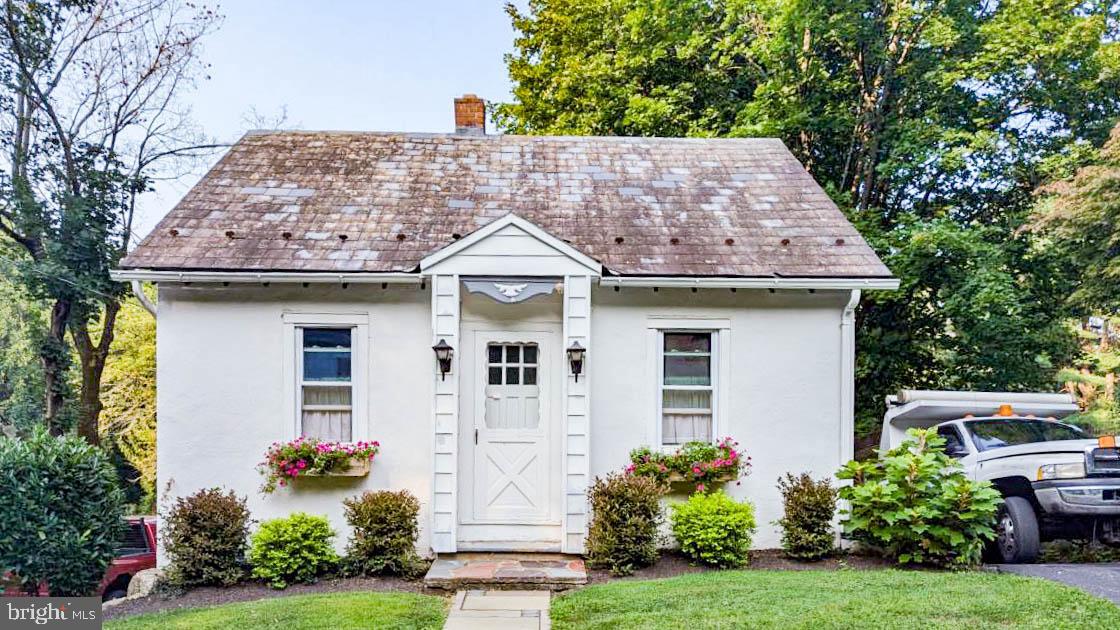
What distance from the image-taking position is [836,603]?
564 centimetres

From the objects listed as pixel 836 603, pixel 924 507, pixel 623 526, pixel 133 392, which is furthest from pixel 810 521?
pixel 133 392

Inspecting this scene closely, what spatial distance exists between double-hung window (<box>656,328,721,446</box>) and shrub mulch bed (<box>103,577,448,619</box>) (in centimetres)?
328

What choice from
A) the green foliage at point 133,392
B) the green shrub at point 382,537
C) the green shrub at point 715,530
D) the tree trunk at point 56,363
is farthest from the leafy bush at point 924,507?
the green foliage at point 133,392

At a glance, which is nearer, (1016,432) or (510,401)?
(510,401)

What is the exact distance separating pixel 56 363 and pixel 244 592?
975 centimetres

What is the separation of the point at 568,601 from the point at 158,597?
4211 mm

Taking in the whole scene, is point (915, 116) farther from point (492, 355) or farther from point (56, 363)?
point (56, 363)

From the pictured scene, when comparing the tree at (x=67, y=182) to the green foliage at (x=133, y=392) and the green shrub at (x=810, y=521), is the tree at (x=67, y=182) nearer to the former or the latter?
the green foliage at (x=133, y=392)

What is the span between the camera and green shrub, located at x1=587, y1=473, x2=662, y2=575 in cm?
698

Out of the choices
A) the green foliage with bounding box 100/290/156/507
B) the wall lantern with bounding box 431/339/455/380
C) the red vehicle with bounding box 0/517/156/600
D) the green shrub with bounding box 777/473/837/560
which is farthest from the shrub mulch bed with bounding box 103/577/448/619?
the green foliage with bounding box 100/290/156/507

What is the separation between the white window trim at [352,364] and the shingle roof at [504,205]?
0.64m

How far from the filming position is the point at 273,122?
17.9m

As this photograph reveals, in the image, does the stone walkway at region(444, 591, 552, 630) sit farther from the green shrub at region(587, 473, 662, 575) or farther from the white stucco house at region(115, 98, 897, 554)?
the white stucco house at region(115, 98, 897, 554)

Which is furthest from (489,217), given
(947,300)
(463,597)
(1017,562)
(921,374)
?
(921,374)
